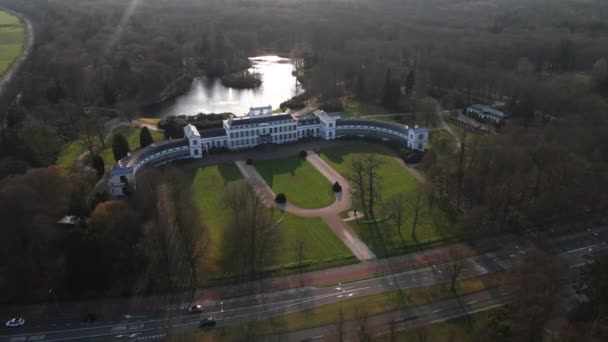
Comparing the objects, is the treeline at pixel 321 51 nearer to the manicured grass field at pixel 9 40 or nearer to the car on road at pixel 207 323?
the manicured grass field at pixel 9 40

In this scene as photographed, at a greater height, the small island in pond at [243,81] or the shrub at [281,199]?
the small island in pond at [243,81]

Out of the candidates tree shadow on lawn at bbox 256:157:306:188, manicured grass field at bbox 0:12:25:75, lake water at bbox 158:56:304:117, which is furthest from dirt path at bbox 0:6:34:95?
tree shadow on lawn at bbox 256:157:306:188

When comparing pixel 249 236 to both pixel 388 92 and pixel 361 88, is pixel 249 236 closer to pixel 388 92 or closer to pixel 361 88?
pixel 388 92

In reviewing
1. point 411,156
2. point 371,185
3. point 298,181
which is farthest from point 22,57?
point 371,185

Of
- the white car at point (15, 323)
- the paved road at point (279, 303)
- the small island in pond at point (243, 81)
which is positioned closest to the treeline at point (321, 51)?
the small island in pond at point (243, 81)

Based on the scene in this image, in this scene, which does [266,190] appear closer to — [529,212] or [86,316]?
[86,316]

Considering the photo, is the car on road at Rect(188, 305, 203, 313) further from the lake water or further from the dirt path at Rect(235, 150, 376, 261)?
the lake water
